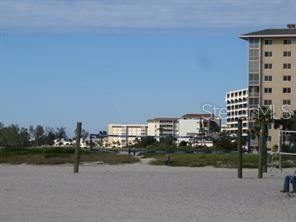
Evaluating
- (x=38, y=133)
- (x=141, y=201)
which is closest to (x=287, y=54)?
(x=38, y=133)

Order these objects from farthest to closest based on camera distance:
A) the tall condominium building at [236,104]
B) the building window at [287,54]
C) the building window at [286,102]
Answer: the tall condominium building at [236,104] → the building window at [287,54] → the building window at [286,102]

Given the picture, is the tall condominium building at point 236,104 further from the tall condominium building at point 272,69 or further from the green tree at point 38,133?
the green tree at point 38,133

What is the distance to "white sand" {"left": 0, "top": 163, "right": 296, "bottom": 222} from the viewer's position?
10.6 meters

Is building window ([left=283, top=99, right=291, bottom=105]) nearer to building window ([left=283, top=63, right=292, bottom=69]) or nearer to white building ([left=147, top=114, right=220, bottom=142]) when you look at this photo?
building window ([left=283, top=63, right=292, bottom=69])

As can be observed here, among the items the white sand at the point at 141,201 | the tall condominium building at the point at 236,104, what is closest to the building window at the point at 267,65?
the tall condominium building at the point at 236,104

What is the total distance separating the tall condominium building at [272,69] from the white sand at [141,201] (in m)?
95.0

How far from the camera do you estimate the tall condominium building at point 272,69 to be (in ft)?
376

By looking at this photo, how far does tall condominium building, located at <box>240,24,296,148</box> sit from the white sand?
312 ft

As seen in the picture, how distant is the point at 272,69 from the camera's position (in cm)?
11738

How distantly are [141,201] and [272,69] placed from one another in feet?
351

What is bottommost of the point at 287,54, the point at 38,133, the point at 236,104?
the point at 38,133

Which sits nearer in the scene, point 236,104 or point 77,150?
point 77,150

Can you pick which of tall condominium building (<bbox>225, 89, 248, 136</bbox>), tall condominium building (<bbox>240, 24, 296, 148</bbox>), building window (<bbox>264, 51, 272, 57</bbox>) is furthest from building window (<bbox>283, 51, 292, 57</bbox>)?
tall condominium building (<bbox>225, 89, 248, 136</bbox>)

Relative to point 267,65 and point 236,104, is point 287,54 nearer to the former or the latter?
point 267,65
